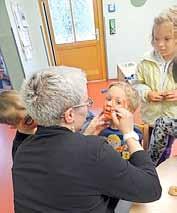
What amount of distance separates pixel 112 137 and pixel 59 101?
613 millimetres

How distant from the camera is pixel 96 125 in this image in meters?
1.28

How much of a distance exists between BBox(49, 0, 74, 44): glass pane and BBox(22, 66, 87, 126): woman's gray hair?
4211 mm

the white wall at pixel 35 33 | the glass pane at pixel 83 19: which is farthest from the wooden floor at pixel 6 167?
the glass pane at pixel 83 19

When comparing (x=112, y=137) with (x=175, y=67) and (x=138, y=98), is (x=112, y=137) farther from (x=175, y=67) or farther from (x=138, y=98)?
(x=175, y=67)

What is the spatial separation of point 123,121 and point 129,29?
13.8 feet

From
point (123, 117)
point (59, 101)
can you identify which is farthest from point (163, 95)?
point (59, 101)

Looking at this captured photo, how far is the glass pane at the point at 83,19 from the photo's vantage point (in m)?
4.71

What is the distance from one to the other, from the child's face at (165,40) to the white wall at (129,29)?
131 inches

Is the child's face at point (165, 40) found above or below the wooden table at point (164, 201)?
above

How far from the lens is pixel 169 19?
53.9 inches

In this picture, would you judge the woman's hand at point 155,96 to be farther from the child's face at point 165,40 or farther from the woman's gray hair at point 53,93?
the woman's gray hair at point 53,93

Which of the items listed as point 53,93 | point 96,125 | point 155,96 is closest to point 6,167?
point 96,125

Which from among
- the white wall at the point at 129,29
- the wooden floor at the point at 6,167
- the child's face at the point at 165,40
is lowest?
the wooden floor at the point at 6,167

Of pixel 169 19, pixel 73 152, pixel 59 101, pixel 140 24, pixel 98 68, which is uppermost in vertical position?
pixel 169 19
